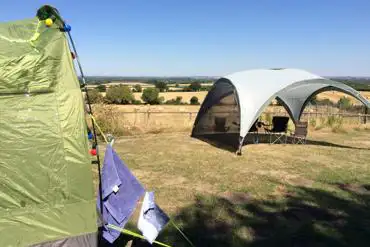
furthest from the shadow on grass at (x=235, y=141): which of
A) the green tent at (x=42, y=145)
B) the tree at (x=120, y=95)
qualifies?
the tree at (x=120, y=95)

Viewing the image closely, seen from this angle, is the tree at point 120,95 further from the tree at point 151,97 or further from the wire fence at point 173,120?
the wire fence at point 173,120

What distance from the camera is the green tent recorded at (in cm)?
376

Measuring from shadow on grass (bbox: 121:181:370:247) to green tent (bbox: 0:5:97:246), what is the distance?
51.4 inches

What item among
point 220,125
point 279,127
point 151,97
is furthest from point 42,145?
point 151,97

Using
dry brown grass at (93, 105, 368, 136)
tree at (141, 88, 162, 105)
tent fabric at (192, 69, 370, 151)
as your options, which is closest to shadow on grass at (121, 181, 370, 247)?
tent fabric at (192, 69, 370, 151)

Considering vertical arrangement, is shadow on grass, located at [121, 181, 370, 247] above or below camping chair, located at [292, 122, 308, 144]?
below

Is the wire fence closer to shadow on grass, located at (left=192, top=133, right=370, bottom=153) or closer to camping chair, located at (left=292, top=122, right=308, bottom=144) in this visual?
shadow on grass, located at (left=192, top=133, right=370, bottom=153)

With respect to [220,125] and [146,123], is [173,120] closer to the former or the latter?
[146,123]

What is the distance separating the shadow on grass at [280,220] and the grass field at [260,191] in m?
0.01

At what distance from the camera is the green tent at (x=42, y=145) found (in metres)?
3.76

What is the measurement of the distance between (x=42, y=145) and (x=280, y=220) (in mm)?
3657

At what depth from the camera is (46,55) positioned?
3949mm

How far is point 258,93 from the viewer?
10.3 m

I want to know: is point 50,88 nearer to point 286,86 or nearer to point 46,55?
point 46,55
